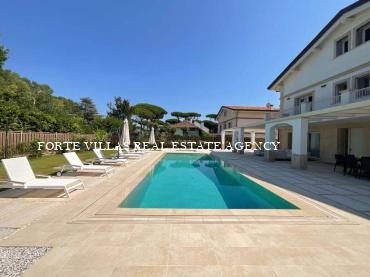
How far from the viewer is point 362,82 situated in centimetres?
1448

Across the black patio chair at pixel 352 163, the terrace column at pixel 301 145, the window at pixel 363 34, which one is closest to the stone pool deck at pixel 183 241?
the black patio chair at pixel 352 163

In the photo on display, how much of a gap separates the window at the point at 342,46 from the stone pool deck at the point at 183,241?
1335 centimetres

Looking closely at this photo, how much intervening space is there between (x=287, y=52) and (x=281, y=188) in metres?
20.1

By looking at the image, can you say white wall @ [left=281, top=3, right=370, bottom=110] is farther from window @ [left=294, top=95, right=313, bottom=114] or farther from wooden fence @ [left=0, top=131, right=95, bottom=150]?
wooden fence @ [left=0, top=131, right=95, bottom=150]

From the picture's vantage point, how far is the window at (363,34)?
1396cm

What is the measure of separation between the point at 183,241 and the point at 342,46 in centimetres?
1752

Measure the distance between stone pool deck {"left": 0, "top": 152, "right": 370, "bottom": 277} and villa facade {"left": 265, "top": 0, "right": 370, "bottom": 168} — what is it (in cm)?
698

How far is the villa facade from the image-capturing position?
13.8 metres

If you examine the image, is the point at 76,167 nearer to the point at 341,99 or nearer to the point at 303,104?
the point at 341,99

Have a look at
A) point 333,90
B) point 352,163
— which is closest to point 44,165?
point 352,163

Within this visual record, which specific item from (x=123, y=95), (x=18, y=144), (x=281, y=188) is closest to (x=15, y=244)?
(x=281, y=188)

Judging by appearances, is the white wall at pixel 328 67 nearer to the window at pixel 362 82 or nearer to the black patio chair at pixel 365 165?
the window at pixel 362 82

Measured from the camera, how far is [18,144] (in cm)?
1585

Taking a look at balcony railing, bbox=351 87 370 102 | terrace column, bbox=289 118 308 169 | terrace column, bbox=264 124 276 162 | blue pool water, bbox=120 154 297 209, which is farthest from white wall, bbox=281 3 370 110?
blue pool water, bbox=120 154 297 209
